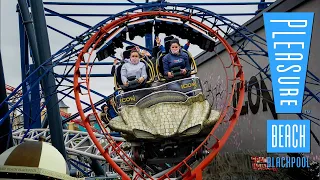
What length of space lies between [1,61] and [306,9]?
6217 millimetres

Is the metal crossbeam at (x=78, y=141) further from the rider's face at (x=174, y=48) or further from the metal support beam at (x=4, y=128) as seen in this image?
the metal support beam at (x=4, y=128)

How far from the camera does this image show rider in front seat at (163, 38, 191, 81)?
9.07 metres

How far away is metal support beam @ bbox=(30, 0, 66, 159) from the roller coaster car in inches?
80.3

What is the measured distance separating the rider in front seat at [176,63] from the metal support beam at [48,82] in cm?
268

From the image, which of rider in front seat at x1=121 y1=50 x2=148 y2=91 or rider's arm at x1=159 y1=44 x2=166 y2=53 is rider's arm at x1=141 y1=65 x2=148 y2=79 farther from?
rider's arm at x1=159 y1=44 x2=166 y2=53

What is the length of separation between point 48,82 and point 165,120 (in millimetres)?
3628

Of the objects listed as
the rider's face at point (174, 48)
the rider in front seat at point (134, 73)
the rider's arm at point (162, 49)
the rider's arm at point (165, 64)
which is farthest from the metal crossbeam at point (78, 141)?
the rider's face at point (174, 48)

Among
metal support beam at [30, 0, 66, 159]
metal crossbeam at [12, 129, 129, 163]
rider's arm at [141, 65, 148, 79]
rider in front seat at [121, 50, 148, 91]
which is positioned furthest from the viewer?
metal crossbeam at [12, 129, 129, 163]

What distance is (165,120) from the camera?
8109mm

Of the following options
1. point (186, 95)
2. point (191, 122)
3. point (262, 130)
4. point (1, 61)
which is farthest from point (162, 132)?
point (262, 130)

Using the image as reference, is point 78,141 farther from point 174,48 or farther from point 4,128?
point 4,128

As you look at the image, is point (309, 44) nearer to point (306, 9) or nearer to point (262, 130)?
point (306, 9)

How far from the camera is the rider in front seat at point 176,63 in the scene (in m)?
9.07

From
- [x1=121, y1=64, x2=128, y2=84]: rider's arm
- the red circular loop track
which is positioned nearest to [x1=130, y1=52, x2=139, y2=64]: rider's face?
[x1=121, y1=64, x2=128, y2=84]: rider's arm
